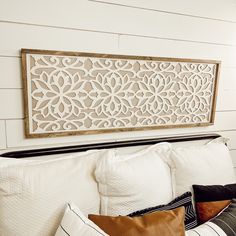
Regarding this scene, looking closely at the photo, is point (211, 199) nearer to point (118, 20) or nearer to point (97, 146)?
point (97, 146)

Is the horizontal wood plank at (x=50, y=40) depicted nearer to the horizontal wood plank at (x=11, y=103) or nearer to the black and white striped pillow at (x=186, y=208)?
the horizontal wood plank at (x=11, y=103)

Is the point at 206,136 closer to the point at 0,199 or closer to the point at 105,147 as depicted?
the point at 105,147

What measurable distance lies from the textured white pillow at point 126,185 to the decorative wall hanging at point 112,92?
0.27 m

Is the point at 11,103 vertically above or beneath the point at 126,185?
above

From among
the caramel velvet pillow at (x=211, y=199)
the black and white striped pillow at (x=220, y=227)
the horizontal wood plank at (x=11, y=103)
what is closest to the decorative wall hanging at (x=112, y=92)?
the horizontal wood plank at (x=11, y=103)

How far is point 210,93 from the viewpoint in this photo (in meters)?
1.68

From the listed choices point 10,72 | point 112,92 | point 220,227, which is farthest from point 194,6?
point 220,227

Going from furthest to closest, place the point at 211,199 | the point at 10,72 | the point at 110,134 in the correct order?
the point at 110,134 < the point at 211,199 < the point at 10,72

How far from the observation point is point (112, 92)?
1.38 meters

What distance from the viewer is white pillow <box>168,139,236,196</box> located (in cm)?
138

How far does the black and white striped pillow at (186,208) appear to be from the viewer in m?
1.16

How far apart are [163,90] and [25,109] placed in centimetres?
86

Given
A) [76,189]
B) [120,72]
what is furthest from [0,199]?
[120,72]

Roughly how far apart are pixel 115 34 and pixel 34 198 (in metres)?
0.98
